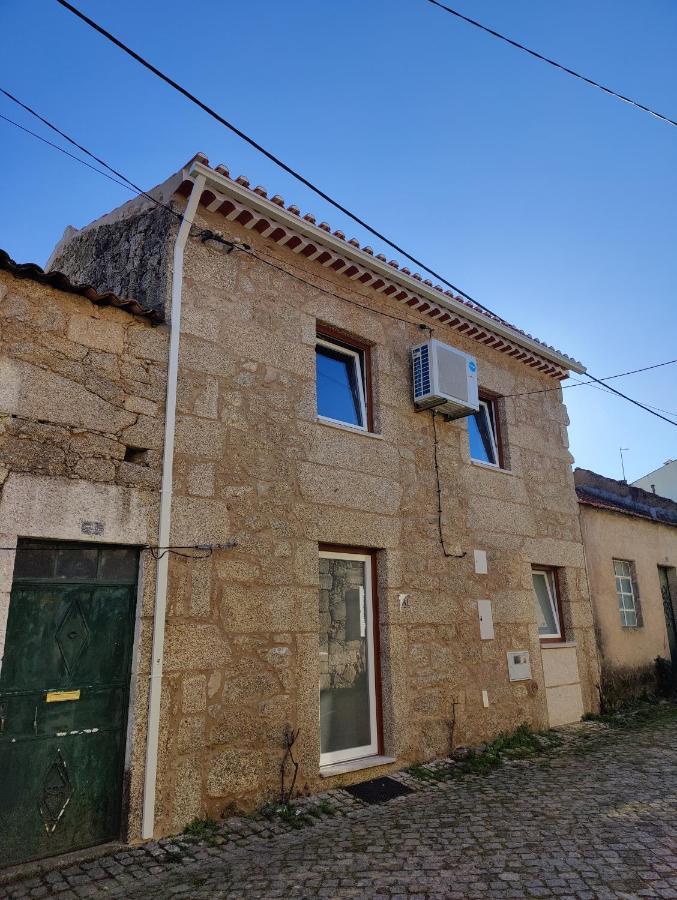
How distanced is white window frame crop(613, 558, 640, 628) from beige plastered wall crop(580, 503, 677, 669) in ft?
0.31

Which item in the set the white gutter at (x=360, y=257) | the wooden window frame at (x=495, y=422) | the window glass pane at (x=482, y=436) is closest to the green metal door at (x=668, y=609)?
the white gutter at (x=360, y=257)

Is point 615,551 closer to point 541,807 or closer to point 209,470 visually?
point 541,807

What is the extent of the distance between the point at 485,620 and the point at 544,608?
171cm

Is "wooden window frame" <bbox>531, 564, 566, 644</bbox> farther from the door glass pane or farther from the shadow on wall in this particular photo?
the door glass pane

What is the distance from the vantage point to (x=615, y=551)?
922 cm

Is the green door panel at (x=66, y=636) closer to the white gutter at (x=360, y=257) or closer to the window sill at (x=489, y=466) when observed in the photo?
the white gutter at (x=360, y=257)

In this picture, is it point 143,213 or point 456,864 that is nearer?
point 456,864

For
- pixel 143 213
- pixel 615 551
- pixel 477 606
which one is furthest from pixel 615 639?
pixel 143 213

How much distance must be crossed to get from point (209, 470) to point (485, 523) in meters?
3.56

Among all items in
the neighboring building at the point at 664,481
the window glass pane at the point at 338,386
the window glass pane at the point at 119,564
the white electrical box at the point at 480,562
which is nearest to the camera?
the window glass pane at the point at 119,564

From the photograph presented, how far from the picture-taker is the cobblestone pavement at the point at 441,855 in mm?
3199

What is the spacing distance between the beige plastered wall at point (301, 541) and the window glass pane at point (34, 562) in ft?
2.76

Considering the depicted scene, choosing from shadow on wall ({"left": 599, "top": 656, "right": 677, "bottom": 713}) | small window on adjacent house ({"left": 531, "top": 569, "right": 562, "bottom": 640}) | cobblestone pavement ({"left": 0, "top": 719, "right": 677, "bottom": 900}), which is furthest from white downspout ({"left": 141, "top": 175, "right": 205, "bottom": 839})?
shadow on wall ({"left": 599, "top": 656, "right": 677, "bottom": 713})

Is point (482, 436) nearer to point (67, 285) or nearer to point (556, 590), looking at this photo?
point (556, 590)
